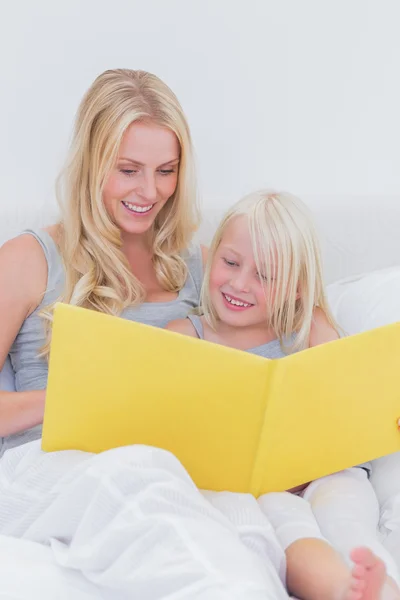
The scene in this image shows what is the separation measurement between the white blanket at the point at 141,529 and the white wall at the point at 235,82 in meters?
0.91

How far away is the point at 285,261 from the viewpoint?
166 centimetres

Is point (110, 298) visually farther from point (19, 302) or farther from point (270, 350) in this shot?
point (270, 350)

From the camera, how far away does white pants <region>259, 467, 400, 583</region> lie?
51.6 inches

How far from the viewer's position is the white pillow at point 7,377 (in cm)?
179

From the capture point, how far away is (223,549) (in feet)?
3.42

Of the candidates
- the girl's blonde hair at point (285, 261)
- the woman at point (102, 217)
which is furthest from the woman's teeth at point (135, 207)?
the girl's blonde hair at point (285, 261)

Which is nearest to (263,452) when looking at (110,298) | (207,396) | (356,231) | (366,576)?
(207,396)

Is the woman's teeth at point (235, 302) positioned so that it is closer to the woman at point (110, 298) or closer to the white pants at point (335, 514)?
the woman at point (110, 298)


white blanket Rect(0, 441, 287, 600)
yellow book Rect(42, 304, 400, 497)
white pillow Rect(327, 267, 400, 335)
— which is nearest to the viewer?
white blanket Rect(0, 441, 287, 600)

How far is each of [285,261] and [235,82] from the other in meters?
0.76

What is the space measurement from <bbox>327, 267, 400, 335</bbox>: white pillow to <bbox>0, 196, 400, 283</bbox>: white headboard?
0.14 metres

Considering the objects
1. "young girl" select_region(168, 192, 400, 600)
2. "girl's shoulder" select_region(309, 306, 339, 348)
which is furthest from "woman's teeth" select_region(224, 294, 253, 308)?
"girl's shoulder" select_region(309, 306, 339, 348)

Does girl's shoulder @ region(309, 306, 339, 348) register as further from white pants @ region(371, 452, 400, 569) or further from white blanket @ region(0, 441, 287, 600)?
white blanket @ region(0, 441, 287, 600)

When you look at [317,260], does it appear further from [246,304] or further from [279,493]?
[279,493]
